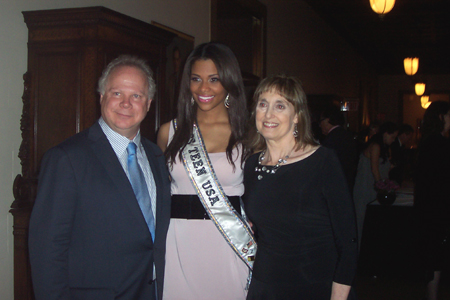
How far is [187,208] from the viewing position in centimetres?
192

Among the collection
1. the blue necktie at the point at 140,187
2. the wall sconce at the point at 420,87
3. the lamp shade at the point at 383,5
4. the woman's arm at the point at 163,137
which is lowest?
the blue necktie at the point at 140,187

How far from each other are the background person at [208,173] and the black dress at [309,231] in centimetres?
37

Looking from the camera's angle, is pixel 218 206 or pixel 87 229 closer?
pixel 87 229

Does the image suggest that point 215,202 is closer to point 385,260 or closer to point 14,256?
point 14,256

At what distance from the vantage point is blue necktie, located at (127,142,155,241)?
1462mm

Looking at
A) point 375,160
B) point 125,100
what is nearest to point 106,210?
point 125,100

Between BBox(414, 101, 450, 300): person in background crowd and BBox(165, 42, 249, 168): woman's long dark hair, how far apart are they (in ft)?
5.21

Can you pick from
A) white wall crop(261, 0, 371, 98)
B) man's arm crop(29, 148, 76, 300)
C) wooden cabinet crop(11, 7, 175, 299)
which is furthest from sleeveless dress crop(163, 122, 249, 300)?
white wall crop(261, 0, 371, 98)

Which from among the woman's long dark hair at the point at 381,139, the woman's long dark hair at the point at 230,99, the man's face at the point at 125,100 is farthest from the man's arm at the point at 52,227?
the woman's long dark hair at the point at 381,139

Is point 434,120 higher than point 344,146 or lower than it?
higher

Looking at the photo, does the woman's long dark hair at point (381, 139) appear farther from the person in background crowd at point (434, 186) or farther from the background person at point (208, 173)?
the background person at point (208, 173)

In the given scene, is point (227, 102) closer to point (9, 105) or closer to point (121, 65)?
point (121, 65)

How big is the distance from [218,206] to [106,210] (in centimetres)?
66

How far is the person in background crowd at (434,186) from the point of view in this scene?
298 cm
